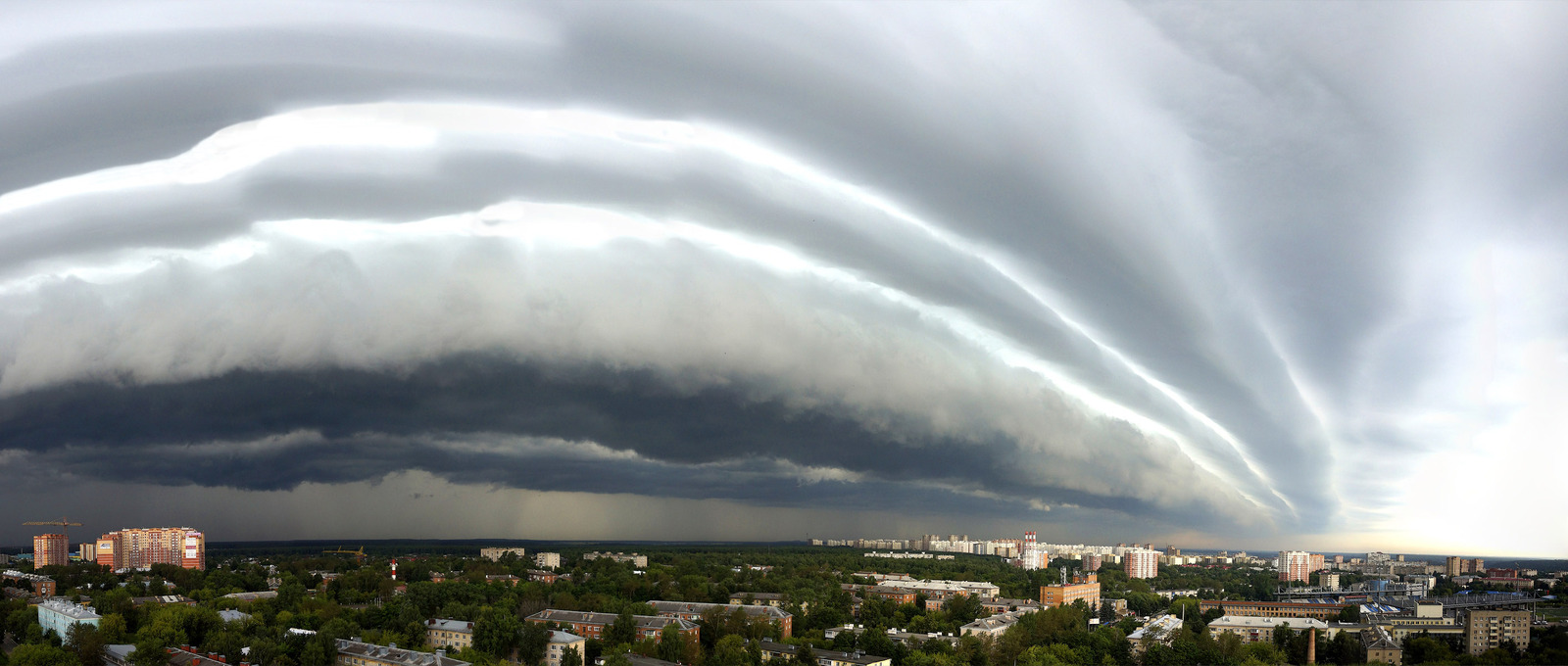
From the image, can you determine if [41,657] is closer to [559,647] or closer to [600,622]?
[559,647]

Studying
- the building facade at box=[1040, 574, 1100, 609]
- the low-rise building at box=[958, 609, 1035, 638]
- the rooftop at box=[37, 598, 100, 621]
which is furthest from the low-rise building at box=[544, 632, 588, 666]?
the building facade at box=[1040, 574, 1100, 609]

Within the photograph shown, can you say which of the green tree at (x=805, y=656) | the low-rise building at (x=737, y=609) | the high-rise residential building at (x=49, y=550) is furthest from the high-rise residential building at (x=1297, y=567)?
the high-rise residential building at (x=49, y=550)

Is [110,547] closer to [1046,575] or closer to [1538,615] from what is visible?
[1046,575]

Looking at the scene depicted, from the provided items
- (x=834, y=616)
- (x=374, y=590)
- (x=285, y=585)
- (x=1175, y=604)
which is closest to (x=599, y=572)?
(x=374, y=590)

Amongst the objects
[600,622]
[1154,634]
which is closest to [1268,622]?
[1154,634]

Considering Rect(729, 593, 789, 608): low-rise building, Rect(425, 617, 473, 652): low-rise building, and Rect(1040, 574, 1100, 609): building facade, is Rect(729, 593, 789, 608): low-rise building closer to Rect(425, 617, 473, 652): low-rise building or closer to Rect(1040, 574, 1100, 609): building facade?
Rect(425, 617, 473, 652): low-rise building

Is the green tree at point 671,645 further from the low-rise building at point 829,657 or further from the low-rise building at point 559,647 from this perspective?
the low-rise building at point 829,657
